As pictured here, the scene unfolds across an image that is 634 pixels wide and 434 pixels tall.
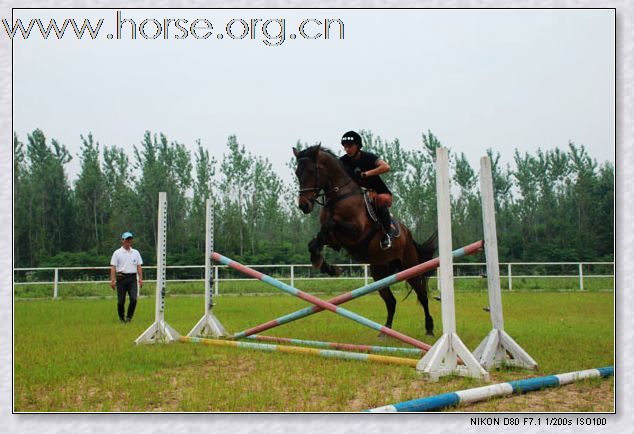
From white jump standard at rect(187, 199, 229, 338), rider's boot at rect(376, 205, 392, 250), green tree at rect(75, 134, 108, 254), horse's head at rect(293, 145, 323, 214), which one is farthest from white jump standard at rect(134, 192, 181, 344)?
green tree at rect(75, 134, 108, 254)

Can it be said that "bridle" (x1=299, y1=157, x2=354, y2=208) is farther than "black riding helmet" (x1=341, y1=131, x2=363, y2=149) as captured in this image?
No

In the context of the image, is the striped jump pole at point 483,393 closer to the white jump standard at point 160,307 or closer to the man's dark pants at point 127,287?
the white jump standard at point 160,307

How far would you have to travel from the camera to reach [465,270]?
18250 millimetres

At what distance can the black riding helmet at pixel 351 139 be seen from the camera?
19.2 ft

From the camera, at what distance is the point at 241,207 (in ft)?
61.0

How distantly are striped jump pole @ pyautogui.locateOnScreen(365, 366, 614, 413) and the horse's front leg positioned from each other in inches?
103

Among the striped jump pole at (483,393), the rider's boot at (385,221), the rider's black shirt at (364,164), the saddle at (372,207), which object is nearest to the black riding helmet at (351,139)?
the rider's black shirt at (364,164)

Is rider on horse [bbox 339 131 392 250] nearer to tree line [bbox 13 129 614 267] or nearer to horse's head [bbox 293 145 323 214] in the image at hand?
horse's head [bbox 293 145 323 214]

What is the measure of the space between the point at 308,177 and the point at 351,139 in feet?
2.69

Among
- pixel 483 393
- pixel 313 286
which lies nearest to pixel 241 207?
pixel 313 286

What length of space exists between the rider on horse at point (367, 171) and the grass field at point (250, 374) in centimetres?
131

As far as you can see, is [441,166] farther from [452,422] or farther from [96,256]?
[96,256]

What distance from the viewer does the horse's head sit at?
17.3ft
